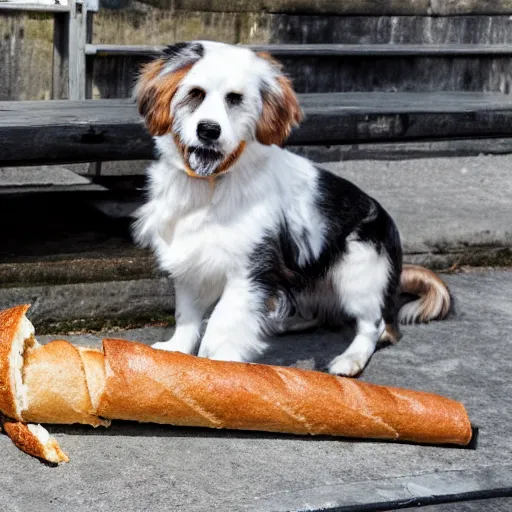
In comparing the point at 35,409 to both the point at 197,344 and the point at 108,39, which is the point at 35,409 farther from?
the point at 108,39

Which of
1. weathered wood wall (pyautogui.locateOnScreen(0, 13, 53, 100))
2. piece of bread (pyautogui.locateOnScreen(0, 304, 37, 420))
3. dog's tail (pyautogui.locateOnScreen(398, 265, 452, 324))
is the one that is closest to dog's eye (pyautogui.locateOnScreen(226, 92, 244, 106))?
piece of bread (pyautogui.locateOnScreen(0, 304, 37, 420))

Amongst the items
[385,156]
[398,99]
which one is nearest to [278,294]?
[398,99]

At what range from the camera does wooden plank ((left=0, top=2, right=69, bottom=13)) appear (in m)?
6.52

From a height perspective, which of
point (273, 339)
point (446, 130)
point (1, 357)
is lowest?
point (273, 339)

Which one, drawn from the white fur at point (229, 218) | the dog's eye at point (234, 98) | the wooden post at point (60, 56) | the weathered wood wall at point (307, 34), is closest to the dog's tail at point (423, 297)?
the white fur at point (229, 218)

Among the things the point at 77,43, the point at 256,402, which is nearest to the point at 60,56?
the point at 77,43

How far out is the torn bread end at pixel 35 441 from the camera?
11.1 ft

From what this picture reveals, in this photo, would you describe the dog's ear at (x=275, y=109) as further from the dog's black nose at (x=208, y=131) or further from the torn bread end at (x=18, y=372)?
the torn bread end at (x=18, y=372)

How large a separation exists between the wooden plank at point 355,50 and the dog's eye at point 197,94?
2851 millimetres

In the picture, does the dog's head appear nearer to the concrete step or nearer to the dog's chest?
the dog's chest

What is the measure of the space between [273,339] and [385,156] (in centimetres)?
261

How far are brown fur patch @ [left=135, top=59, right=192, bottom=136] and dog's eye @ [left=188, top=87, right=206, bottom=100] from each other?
0.06 meters

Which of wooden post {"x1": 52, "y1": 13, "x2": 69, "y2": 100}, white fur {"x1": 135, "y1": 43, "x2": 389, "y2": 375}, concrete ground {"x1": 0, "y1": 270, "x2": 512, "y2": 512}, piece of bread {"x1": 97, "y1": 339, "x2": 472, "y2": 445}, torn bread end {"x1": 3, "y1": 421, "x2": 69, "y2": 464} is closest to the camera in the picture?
concrete ground {"x1": 0, "y1": 270, "x2": 512, "y2": 512}

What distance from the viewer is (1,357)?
341 centimetres
